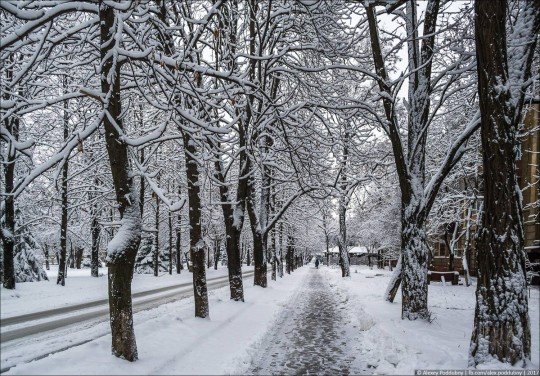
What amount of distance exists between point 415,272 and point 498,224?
3836 mm

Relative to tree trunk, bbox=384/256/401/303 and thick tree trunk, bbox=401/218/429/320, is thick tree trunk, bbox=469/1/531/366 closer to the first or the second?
thick tree trunk, bbox=401/218/429/320

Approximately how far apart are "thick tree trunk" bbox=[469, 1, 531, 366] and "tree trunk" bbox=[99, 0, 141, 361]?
201 inches

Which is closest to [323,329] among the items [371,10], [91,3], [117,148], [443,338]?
[443,338]

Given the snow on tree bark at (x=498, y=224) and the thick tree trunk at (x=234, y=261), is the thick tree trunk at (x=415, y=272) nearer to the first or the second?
the snow on tree bark at (x=498, y=224)

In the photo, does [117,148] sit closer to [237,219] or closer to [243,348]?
[243,348]

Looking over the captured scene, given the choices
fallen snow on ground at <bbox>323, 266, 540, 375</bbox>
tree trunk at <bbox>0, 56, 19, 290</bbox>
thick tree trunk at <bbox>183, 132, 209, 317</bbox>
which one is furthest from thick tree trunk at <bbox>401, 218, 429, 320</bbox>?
tree trunk at <bbox>0, 56, 19, 290</bbox>

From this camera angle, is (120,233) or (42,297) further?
(42,297)

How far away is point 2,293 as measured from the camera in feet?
49.1

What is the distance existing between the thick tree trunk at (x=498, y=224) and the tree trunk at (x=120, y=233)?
5.10m

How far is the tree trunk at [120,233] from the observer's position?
5.57 metres

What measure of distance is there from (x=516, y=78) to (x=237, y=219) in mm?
9043

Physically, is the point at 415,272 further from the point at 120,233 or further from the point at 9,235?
the point at 9,235

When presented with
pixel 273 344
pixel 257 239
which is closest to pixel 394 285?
pixel 273 344

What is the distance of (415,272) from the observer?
8781 mm
